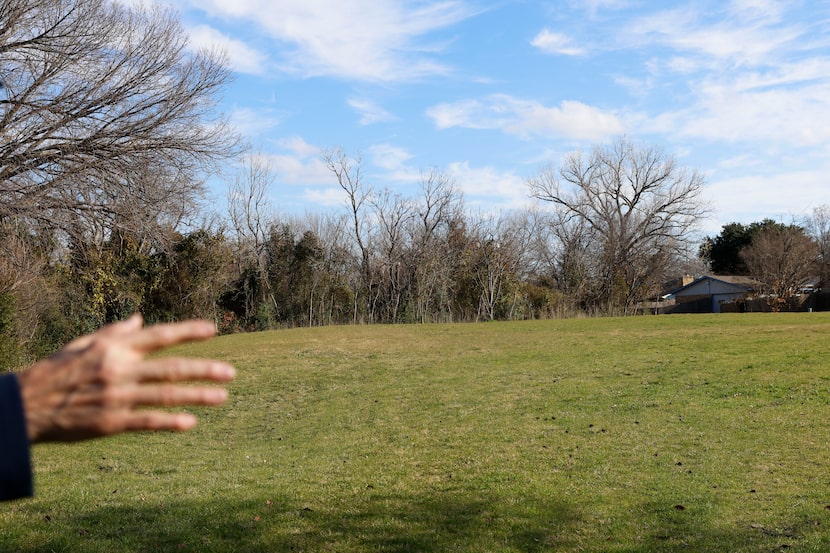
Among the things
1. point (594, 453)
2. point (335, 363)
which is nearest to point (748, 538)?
point (594, 453)

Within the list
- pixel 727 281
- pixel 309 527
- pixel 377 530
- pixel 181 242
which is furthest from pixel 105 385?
pixel 727 281

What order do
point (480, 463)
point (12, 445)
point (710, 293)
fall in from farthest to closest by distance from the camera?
point (710, 293)
point (480, 463)
point (12, 445)

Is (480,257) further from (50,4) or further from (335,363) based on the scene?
(50,4)

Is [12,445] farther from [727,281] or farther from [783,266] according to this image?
[727,281]

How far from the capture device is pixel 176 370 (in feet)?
4.09

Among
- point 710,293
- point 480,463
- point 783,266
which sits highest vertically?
point 783,266

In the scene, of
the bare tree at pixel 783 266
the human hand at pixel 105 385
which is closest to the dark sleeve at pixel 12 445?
the human hand at pixel 105 385

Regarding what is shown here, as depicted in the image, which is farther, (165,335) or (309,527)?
(309,527)

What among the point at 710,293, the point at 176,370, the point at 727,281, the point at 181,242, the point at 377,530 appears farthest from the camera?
the point at 710,293

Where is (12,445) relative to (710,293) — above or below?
below

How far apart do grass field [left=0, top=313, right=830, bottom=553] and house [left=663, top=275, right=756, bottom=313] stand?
99.4ft

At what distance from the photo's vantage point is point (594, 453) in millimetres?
9484

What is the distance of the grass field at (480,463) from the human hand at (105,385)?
203 inches

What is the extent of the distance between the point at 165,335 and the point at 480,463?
849cm
